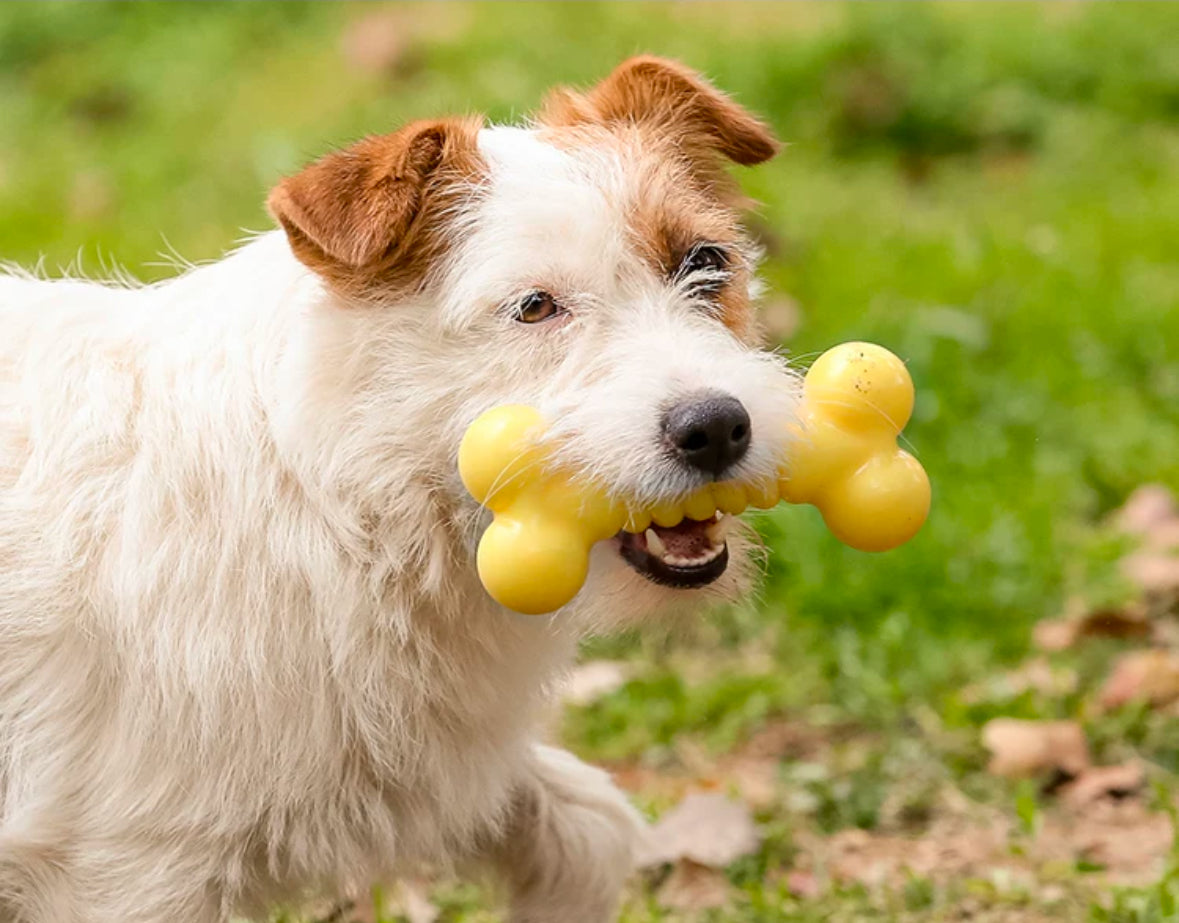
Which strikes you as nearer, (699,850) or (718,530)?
(718,530)

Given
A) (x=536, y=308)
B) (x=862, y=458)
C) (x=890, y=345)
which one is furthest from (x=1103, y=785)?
(x=890, y=345)

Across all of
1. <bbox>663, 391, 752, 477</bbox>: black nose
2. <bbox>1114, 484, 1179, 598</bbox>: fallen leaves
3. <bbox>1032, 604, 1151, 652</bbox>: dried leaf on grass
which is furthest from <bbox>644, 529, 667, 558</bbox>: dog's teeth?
<bbox>1114, 484, 1179, 598</bbox>: fallen leaves

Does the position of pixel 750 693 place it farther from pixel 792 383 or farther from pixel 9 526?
pixel 9 526

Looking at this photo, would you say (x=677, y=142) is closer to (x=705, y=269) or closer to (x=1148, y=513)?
(x=705, y=269)

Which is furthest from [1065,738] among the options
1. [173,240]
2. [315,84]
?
[315,84]

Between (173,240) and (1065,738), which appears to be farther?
(173,240)

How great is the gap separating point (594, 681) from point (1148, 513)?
1.84m

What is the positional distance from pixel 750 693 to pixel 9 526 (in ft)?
7.82

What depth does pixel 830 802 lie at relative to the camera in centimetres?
432

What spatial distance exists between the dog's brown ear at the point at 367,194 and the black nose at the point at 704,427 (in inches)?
24.6

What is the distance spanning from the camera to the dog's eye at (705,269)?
308cm

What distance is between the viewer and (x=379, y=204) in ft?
9.77

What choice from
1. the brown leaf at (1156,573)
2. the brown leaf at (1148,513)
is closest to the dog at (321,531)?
the brown leaf at (1156,573)

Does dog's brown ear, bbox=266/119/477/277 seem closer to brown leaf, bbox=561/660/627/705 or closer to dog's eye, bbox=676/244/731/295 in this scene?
dog's eye, bbox=676/244/731/295
